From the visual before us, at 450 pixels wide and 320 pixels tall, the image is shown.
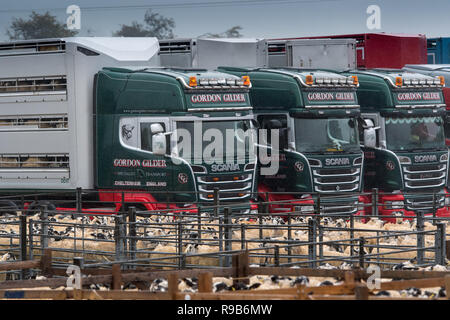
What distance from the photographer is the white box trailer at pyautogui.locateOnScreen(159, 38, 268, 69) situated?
26.8 metres

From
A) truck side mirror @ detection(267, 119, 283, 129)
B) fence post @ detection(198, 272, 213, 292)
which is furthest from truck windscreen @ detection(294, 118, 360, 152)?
fence post @ detection(198, 272, 213, 292)

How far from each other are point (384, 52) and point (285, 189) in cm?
851

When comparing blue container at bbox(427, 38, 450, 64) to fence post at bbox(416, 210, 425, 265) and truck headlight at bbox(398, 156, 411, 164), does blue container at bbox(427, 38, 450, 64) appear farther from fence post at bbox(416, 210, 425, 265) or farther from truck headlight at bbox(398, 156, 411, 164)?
A: fence post at bbox(416, 210, 425, 265)

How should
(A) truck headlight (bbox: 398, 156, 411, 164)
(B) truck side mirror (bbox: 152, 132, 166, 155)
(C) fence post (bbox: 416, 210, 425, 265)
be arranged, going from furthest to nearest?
(A) truck headlight (bbox: 398, 156, 411, 164) < (B) truck side mirror (bbox: 152, 132, 166, 155) < (C) fence post (bbox: 416, 210, 425, 265)

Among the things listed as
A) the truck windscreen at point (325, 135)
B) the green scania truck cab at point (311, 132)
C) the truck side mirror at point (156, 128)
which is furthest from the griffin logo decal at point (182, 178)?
the truck windscreen at point (325, 135)

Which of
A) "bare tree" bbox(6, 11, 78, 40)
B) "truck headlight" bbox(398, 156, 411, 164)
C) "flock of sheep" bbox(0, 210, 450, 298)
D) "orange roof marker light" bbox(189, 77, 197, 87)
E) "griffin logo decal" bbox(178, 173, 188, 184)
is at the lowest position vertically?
"flock of sheep" bbox(0, 210, 450, 298)

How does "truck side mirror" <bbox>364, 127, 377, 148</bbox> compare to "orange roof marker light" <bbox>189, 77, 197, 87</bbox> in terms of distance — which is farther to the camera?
"truck side mirror" <bbox>364, 127, 377, 148</bbox>

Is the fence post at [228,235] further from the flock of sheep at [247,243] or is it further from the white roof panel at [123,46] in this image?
the white roof panel at [123,46]

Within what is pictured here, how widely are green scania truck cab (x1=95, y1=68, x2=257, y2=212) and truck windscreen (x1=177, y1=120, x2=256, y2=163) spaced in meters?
0.02

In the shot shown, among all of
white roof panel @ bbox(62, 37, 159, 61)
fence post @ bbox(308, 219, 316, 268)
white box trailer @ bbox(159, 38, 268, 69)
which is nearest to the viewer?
fence post @ bbox(308, 219, 316, 268)

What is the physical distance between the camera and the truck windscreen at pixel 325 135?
25047 mm

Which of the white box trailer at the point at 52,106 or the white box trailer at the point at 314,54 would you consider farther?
the white box trailer at the point at 314,54
